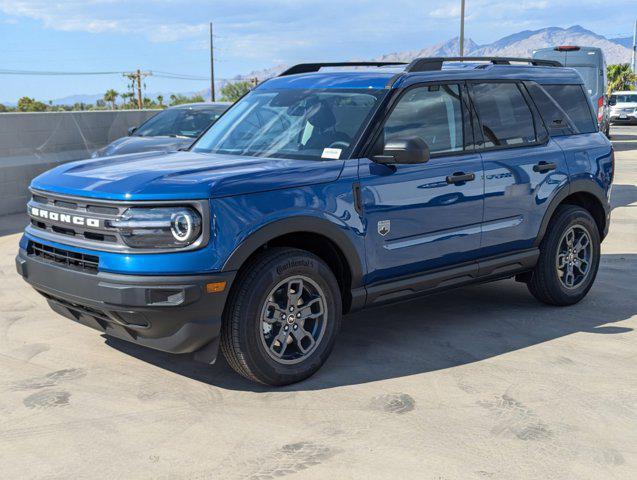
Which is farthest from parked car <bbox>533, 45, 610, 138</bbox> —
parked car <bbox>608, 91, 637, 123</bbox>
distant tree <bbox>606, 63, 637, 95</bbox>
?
distant tree <bbox>606, 63, 637, 95</bbox>

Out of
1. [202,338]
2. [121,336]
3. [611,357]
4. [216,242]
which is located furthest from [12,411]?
[611,357]

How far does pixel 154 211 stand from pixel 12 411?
1.32 meters

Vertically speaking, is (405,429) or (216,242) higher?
(216,242)

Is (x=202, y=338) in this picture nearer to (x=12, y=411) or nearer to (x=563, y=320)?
(x=12, y=411)

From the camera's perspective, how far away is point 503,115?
6016 mm

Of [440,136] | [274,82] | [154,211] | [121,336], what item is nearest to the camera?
[154,211]

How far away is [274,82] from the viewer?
6.04 m

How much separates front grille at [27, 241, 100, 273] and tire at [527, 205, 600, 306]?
3.47 m

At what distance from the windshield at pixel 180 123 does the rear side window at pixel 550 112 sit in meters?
6.16

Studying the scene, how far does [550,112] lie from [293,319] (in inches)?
115

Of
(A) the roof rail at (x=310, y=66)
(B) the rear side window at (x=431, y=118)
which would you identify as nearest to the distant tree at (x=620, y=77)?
(A) the roof rail at (x=310, y=66)

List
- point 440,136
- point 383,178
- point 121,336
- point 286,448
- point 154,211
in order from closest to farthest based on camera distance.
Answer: point 286,448, point 154,211, point 121,336, point 383,178, point 440,136

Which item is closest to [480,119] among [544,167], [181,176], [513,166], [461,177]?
[513,166]

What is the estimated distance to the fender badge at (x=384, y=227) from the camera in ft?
16.5
